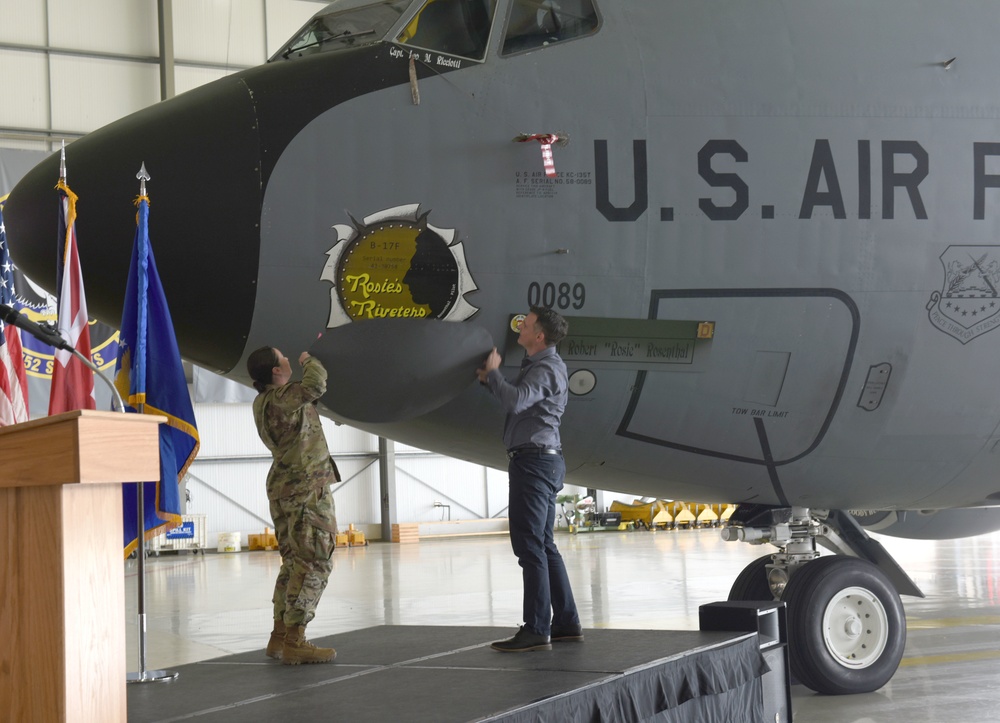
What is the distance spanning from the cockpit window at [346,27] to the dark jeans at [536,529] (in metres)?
2.27

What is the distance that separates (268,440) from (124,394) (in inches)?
39.3

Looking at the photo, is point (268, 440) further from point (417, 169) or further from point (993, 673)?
point (993, 673)

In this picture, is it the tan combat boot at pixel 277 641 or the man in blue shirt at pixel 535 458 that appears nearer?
the man in blue shirt at pixel 535 458

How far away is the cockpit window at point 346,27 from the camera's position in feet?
17.3

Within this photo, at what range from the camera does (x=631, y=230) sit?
5047mm

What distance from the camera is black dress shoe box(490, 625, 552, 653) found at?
4.55m

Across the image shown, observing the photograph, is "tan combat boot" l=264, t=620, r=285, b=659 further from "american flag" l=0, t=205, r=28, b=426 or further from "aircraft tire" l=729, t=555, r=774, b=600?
"aircraft tire" l=729, t=555, r=774, b=600

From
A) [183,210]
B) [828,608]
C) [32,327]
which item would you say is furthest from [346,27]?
[828,608]

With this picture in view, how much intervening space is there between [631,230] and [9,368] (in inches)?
163

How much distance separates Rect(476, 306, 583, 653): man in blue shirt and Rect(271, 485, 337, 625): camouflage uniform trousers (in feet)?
2.77

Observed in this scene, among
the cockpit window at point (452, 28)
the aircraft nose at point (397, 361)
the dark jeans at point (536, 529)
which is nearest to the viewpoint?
the dark jeans at point (536, 529)

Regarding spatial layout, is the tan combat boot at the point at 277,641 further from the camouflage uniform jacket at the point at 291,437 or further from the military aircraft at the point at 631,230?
the military aircraft at the point at 631,230

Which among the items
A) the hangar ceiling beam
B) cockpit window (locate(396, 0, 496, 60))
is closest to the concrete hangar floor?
cockpit window (locate(396, 0, 496, 60))

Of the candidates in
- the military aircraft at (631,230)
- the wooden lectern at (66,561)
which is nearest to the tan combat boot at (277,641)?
the military aircraft at (631,230)
